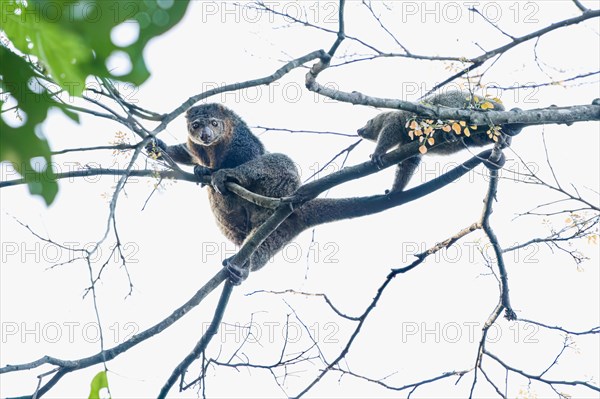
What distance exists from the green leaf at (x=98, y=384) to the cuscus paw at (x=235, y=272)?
5108mm

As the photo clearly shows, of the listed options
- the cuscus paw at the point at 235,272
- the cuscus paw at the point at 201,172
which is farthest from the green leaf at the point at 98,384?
the cuscus paw at the point at 201,172

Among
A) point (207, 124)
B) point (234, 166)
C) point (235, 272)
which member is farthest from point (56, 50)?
point (207, 124)

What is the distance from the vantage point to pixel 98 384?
1209mm

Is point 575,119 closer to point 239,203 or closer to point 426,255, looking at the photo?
point 426,255

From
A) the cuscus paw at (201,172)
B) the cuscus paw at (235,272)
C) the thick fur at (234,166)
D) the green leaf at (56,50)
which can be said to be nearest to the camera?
the green leaf at (56,50)

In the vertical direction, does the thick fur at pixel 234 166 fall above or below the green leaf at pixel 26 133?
above

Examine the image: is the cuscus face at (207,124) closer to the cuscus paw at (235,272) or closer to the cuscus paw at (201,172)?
the cuscus paw at (201,172)

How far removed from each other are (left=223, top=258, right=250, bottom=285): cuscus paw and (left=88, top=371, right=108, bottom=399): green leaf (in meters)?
5.11

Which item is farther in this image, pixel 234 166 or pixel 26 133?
pixel 234 166

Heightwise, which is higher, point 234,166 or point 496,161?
point 234,166

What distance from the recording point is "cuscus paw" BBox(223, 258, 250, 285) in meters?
6.36

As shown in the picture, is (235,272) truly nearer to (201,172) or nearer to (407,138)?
(201,172)

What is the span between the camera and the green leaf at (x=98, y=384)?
3.93 ft

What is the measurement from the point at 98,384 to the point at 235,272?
5.21 metres
